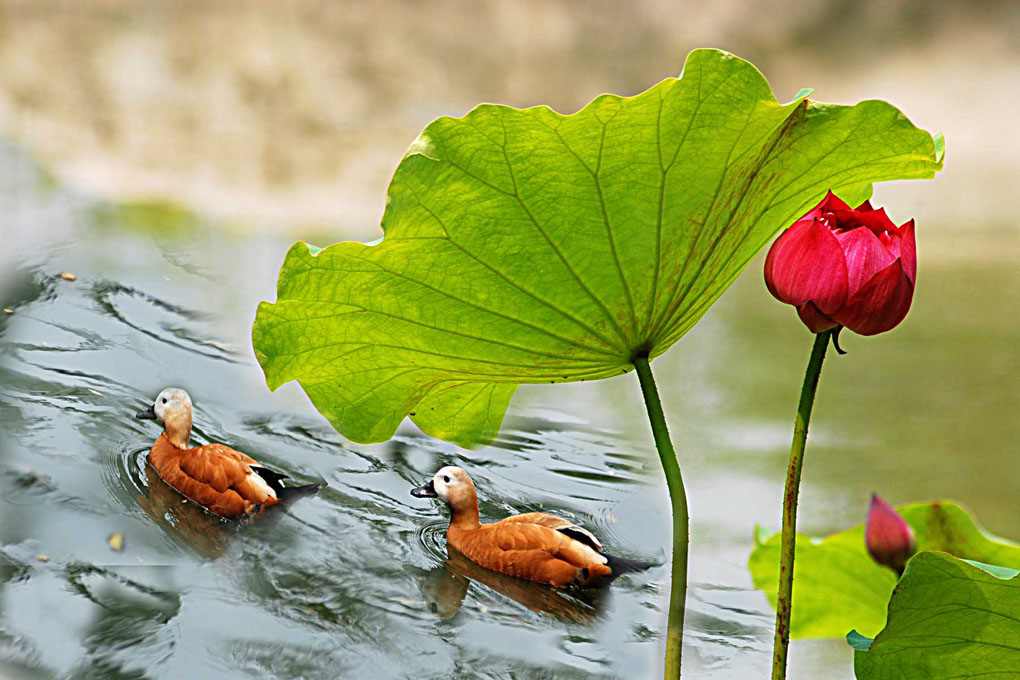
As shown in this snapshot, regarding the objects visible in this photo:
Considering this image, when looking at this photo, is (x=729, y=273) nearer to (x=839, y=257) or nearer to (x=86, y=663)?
(x=839, y=257)

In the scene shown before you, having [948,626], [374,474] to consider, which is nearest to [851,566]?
[948,626]

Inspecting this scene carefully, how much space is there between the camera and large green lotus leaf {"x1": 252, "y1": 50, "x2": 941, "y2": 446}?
0.30 m

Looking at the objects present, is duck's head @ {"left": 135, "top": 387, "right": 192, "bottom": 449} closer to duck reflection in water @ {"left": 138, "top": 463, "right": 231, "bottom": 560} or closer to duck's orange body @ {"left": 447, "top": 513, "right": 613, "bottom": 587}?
duck reflection in water @ {"left": 138, "top": 463, "right": 231, "bottom": 560}

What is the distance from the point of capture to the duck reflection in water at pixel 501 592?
0.76 meters

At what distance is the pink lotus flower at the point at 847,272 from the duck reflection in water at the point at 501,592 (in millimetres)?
536

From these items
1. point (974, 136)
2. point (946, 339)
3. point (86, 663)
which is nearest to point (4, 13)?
point (86, 663)

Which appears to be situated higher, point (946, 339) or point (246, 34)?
point (246, 34)

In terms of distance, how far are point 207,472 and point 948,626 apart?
66cm

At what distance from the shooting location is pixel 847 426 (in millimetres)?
1271

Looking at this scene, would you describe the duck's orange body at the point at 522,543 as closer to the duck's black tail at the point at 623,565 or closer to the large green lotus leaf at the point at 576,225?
the duck's black tail at the point at 623,565

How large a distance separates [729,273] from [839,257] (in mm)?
85

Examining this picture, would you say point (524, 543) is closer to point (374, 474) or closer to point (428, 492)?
point (428, 492)

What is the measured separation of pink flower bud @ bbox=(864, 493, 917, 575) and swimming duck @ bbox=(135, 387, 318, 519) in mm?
581

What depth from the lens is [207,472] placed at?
0.81 m
